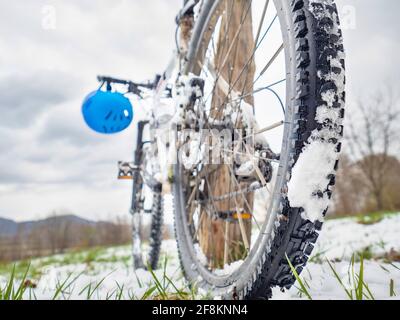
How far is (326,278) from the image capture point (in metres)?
1.23

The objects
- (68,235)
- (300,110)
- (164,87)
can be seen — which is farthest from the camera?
(68,235)

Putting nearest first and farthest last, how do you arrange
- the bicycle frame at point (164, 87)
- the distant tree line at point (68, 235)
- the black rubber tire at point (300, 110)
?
the black rubber tire at point (300, 110) → the bicycle frame at point (164, 87) → the distant tree line at point (68, 235)

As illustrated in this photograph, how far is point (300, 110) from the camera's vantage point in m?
0.75

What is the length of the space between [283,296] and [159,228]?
1459 mm

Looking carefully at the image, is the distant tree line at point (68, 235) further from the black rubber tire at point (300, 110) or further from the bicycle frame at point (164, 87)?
the black rubber tire at point (300, 110)

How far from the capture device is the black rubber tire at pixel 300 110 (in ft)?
2.42

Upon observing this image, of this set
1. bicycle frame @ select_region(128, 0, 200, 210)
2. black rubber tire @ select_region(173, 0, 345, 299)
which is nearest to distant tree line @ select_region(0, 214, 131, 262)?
bicycle frame @ select_region(128, 0, 200, 210)

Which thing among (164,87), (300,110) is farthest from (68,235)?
(300,110)

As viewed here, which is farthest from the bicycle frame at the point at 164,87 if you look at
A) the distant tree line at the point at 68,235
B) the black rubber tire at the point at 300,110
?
the distant tree line at the point at 68,235

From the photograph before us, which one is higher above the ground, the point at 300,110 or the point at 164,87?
the point at 164,87

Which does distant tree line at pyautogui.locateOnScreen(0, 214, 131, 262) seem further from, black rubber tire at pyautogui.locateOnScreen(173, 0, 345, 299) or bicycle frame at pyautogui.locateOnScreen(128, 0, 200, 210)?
black rubber tire at pyautogui.locateOnScreen(173, 0, 345, 299)

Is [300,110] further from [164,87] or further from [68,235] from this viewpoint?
[68,235]

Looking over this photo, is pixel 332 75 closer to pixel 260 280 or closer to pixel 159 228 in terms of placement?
pixel 260 280
